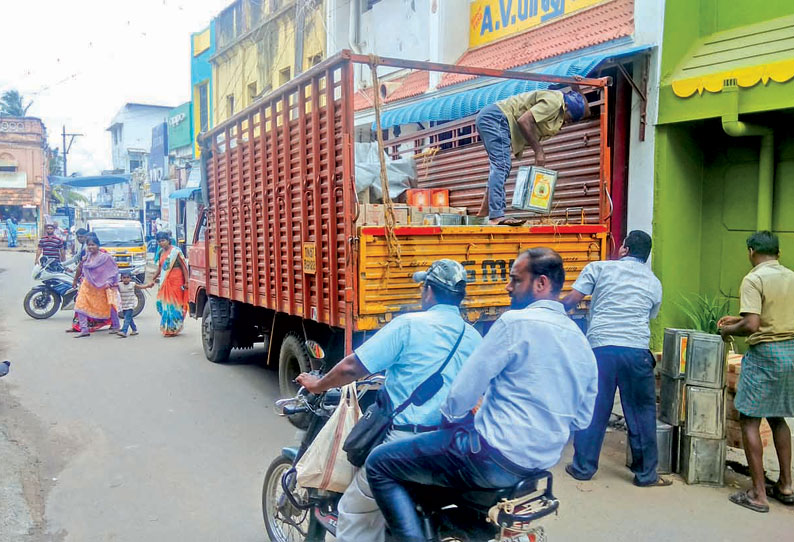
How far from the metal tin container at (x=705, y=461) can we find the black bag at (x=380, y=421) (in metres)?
2.66

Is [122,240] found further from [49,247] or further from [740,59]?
[740,59]

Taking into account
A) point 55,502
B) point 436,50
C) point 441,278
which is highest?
point 436,50

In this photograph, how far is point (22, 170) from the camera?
143 feet

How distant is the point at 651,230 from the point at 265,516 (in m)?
5.31

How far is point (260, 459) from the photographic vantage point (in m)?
5.14

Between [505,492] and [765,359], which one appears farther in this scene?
[765,359]

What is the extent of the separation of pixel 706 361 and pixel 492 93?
405 centimetres

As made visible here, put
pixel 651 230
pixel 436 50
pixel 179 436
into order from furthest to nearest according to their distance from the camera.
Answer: pixel 436 50 < pixel 651 230 < pixel 179 436

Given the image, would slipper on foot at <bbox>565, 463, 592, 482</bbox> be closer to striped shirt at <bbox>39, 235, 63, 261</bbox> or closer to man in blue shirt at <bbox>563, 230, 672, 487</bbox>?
man in blue shirt at <bbox>563, 230, 672, 487</bbox>

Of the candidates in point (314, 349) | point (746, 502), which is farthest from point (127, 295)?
point (746, 502)

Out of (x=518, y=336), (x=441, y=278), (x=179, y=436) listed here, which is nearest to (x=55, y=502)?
(x=179, y=436)

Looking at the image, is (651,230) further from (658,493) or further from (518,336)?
(518,336)

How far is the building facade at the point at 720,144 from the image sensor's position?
6301mm

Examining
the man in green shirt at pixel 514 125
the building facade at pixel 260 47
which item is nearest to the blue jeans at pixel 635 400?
the man in green shirt at pixel 514 125
